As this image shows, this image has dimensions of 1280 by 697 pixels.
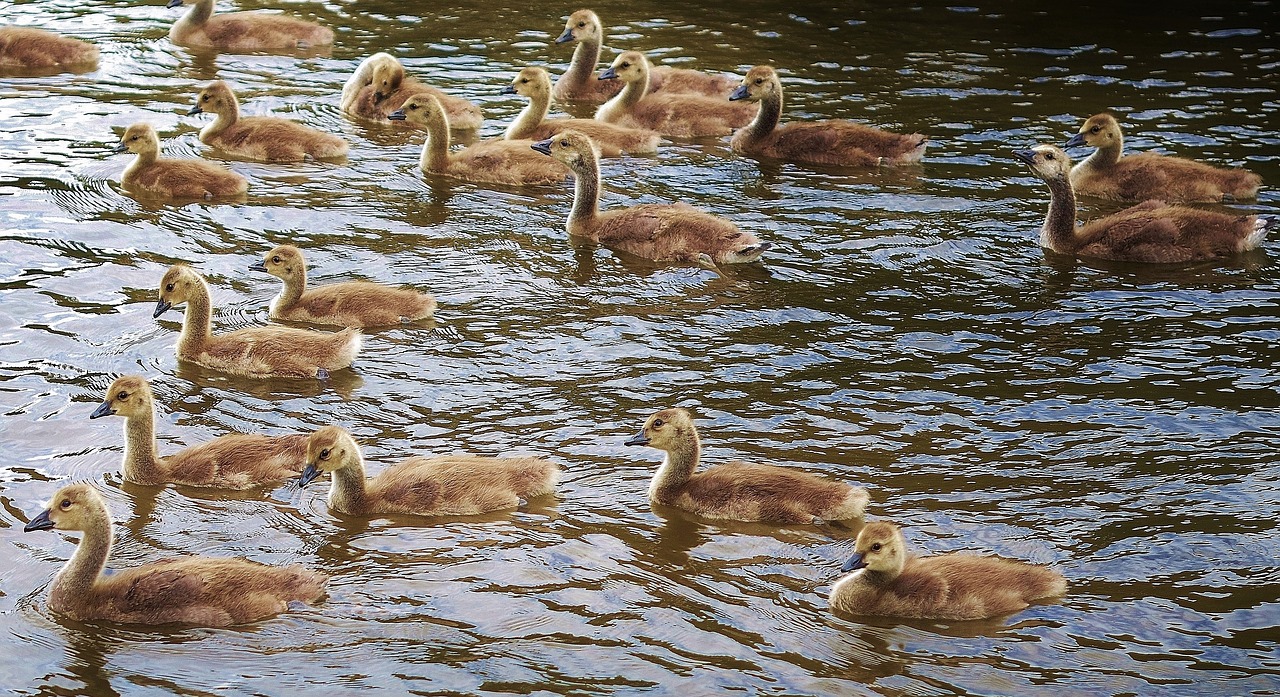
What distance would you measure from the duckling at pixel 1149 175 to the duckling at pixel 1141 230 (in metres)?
1.22

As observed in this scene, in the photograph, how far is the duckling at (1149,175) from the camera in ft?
46.9

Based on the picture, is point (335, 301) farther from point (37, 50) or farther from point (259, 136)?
point (37, 50)

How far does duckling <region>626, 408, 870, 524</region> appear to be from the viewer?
8672 mm

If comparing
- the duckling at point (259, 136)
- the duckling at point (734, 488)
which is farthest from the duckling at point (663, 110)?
the duckling at point (734, 488)

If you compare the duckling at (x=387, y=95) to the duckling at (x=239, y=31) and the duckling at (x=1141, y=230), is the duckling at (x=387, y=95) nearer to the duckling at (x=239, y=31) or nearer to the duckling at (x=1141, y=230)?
the duckling at (x=239, y=31)

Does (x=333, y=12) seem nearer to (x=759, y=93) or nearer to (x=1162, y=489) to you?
(x=759, y=93)

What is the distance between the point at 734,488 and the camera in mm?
8859

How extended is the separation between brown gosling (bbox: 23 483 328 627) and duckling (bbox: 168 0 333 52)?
12204 millimetres

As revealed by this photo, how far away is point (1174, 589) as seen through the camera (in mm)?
7941

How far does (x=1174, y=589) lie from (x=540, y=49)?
13233mm

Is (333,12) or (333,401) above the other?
(333,12)

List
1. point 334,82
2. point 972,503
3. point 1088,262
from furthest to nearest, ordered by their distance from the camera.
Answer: point 334,82
point 1088,262
point 972,503

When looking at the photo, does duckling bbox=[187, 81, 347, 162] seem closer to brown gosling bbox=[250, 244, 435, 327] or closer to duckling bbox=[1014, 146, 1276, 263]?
brown gosling bbox=[250, 244, 435, 327]

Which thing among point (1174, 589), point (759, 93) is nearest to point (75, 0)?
point (759, 93)
